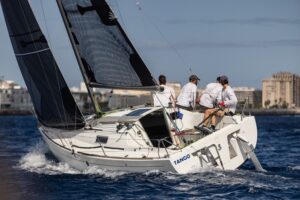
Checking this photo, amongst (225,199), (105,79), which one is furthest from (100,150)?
(225,199)

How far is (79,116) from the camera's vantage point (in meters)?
17.8

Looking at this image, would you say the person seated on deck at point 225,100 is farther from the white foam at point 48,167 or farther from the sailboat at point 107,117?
the white foam at point 48,167

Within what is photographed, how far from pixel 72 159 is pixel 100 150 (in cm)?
79

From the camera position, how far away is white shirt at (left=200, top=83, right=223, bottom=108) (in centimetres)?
1691

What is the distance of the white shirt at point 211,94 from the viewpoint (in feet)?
55.5

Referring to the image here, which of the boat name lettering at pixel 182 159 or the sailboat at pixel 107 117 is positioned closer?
the boat name lettering at pixel 182 159

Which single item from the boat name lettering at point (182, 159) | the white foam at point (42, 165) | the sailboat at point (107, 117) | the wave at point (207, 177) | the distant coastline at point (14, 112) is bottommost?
the distant coastline at point (14, 112)

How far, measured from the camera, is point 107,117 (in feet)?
57.0

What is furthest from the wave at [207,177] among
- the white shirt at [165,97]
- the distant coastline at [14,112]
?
the distant coastline at [14,112]

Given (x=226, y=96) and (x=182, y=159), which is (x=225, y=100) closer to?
(x=226, y=96)

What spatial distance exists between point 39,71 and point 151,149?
4.19m

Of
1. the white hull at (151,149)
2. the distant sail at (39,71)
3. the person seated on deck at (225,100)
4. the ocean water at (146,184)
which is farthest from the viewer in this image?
the distant sail at (39,71)

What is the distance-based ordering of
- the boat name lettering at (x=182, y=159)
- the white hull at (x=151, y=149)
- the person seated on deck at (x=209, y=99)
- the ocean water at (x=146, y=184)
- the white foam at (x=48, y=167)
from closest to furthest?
the ocean water at (x=146, y=184), the boat name lettering at (x=182, y=159), the white hull at (x=151, y=149), the white foam at (x=48, y=167), the person seated on deck at (x=209, y=99)

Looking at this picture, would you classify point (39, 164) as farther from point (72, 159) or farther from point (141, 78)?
point (141, 78)
